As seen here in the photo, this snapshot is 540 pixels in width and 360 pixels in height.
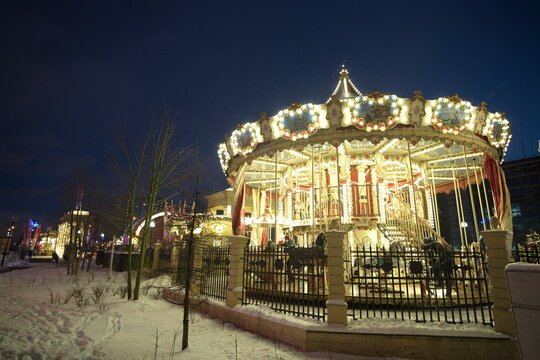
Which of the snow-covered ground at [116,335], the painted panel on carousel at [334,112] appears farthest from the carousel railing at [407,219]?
the snow-covered ground at [116,335]

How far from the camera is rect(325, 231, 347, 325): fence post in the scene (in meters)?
5.18

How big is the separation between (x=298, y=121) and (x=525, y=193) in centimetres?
5586

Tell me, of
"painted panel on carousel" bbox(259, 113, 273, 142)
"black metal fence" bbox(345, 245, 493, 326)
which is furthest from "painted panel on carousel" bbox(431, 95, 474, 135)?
"painted panel on carousel" bbox(259, 113, 273, 142)

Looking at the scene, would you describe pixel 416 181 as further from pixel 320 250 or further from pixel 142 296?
pixel 142 296

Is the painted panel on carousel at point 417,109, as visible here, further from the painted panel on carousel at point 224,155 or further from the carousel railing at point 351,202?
the painted panel on carousel at point 224,155

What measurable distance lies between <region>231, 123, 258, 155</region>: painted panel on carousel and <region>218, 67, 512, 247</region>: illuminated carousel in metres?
0.04

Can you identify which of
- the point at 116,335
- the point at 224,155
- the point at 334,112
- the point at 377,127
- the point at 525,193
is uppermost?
the point at 525,193

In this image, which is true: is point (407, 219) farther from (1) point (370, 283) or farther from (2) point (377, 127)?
(1) point (370, 283)

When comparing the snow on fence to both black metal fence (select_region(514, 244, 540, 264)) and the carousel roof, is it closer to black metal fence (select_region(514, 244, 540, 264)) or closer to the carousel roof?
black metal fence (select_region(514, 244, 540, 264))

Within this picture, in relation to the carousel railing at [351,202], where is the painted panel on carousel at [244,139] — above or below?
above

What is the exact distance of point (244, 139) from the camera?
1073 centimetres

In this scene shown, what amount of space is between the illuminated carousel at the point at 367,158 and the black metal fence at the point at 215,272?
95 cm

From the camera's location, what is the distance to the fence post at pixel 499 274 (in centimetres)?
467

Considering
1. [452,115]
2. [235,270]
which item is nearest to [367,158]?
[452,115]
